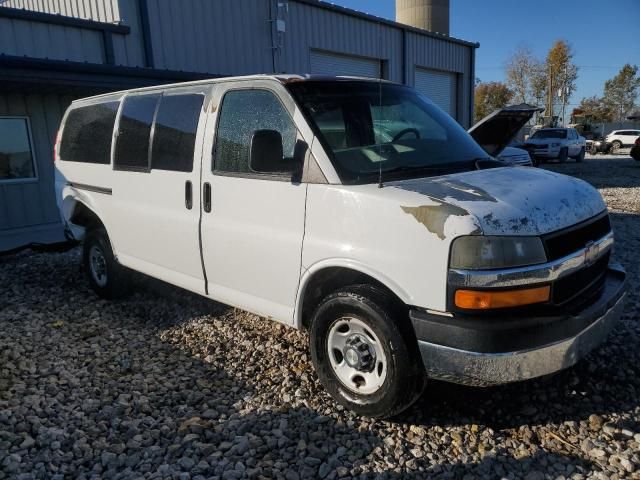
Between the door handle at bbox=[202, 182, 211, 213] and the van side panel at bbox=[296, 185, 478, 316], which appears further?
the door handle at bbox=[202, 182, 211, 213]

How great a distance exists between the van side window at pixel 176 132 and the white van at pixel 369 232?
0.02 meters

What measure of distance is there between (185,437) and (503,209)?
2.28m

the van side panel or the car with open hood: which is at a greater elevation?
the car with open hood

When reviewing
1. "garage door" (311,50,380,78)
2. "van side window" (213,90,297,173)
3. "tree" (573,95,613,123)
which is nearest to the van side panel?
"van side window" (213,90,297,173)

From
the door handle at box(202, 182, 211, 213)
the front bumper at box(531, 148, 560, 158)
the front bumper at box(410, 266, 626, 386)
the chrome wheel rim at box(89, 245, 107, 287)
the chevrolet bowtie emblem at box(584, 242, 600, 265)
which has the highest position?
the door handle at box(202, 182, 211, 213)

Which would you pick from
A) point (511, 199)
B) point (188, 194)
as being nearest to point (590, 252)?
point (511, 199)

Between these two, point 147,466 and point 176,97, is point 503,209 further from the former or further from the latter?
point 176,97

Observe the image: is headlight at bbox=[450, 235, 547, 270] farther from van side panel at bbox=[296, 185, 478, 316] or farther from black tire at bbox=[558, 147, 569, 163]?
black tire at bbox=[558, 147, 569, 163]

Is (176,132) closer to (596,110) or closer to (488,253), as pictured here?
(488,253)

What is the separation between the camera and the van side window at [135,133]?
4.52 metres

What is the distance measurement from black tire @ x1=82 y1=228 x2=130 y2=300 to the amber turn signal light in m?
3.82

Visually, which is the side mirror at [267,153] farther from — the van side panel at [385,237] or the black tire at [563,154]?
the black tire at [563,154]

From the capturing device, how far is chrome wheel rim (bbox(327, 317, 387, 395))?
3.09m

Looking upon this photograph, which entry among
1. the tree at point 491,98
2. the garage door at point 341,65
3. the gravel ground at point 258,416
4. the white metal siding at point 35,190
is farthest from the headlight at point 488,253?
the tree at point 491,98
